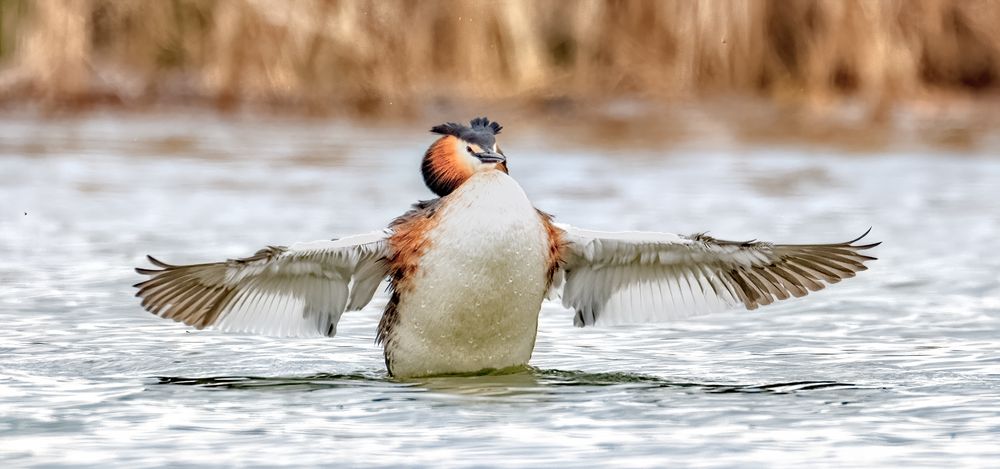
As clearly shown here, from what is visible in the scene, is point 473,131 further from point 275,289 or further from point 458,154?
point 275,289

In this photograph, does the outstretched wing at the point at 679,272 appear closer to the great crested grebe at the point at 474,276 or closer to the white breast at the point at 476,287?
the great crested grebe at the point at 474,276

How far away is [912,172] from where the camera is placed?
14039 millimetres

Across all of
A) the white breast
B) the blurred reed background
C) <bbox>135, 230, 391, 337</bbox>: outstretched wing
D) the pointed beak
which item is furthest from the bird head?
the blurred reed background

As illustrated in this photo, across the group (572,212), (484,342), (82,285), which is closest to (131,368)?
(484,342)

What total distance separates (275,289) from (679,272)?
1.72m

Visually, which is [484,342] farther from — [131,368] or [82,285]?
[82,285]

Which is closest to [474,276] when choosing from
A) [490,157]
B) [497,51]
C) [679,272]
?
[490,157]

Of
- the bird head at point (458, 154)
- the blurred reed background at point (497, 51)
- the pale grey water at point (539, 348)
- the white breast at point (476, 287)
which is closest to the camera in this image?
the pale grey water at point (539, 348)

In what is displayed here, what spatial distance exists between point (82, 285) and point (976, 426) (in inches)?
194

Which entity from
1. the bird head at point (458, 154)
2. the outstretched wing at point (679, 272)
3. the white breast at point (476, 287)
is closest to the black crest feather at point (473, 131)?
the bird head at point (458, 154)

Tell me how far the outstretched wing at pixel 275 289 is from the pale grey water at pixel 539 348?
7.9 inches

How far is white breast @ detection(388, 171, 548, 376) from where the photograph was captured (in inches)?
269

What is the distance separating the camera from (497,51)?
17.7 meters

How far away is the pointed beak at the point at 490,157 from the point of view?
7.14m
